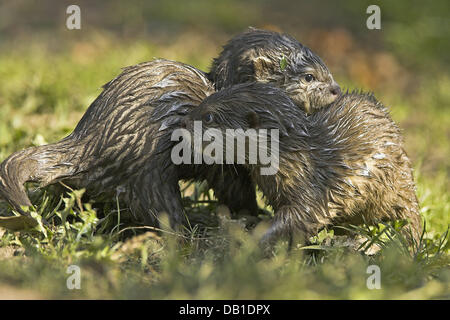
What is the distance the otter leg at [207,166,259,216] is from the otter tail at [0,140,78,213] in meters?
1.12

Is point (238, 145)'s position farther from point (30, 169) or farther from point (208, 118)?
point (30, 169)

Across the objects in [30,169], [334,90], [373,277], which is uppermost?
[334,90]

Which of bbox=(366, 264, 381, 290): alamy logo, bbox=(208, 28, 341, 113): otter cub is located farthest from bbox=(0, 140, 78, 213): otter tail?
bbox=(366, 264, 381, 290): alamy logo

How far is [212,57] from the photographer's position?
30.4 feet

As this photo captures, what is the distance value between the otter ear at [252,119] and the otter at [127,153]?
544mm

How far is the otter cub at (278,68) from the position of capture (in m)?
4.90

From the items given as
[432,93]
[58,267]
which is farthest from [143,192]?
[432,93]

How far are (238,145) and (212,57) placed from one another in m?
5.00

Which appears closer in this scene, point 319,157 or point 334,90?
point 319,157

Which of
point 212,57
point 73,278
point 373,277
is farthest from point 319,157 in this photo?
point 212,57

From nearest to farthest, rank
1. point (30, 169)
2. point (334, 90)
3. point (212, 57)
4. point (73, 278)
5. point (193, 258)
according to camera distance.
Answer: point (73, 278), point (193, 258), point (30, 169), point (334, 90), point (212, 57)

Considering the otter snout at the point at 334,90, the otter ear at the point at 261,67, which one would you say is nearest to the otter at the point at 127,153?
the otter ear at the point at 261,67

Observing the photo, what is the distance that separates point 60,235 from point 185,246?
86 centimetres
